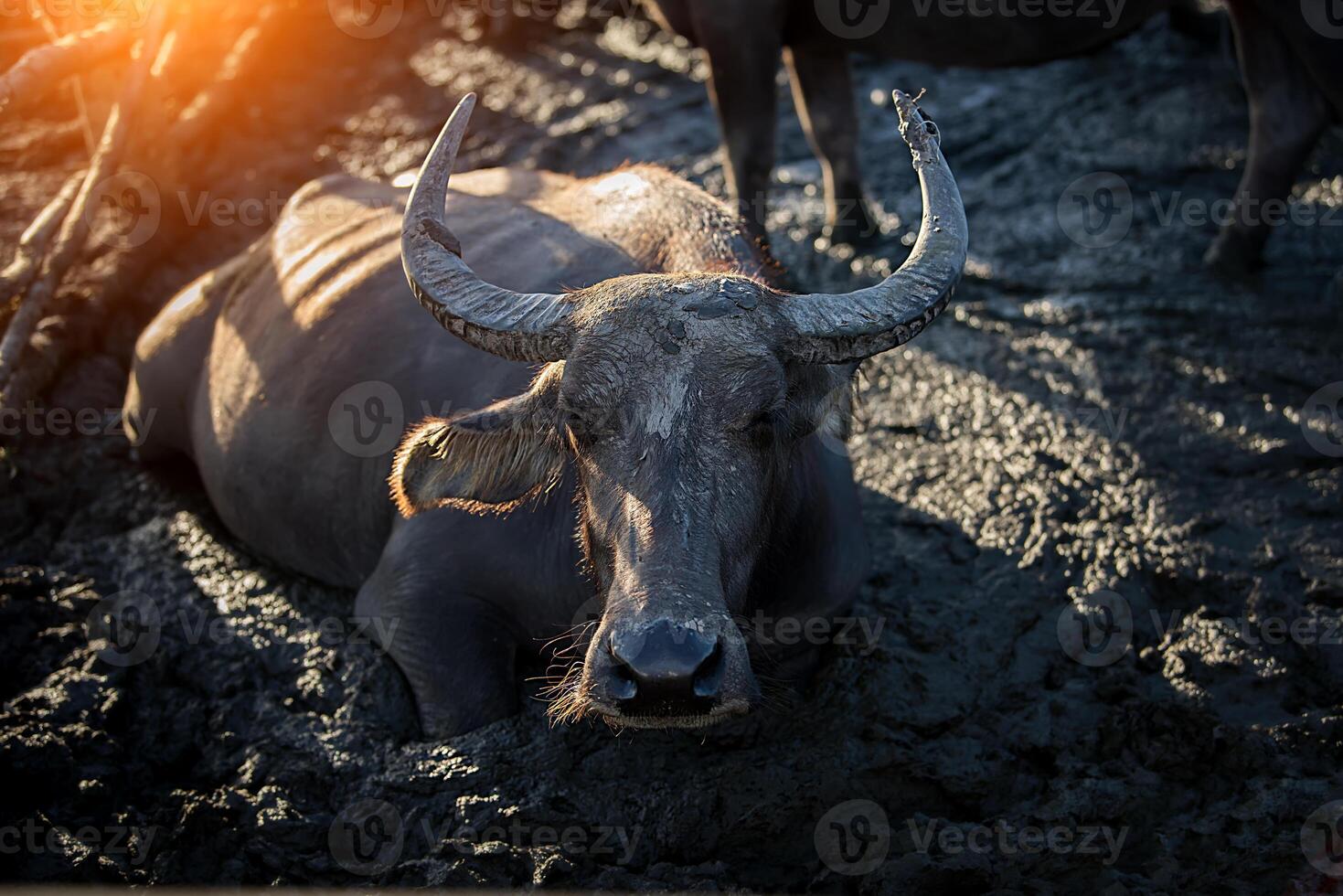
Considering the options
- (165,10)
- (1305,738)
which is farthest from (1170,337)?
(165,10)

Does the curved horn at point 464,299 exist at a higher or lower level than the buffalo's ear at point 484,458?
higher

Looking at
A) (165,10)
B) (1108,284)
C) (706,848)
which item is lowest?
(706,848)

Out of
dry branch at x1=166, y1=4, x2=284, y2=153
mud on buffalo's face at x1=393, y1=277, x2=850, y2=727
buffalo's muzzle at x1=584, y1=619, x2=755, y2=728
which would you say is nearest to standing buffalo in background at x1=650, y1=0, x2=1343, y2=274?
mud on buffalo's face at x1=393, y1=277, x2=850, y2=727

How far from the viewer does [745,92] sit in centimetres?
704

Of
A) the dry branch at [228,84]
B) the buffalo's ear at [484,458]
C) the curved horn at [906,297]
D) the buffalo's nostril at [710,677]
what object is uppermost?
the dry branch at [228,84]

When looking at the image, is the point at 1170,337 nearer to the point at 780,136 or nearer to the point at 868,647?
the point at 868,647

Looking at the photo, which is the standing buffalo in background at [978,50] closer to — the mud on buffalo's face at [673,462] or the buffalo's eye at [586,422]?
the mud on buffalo's face at [673,462]

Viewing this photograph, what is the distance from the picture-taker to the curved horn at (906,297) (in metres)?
3.68

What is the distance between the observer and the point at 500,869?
385 cm

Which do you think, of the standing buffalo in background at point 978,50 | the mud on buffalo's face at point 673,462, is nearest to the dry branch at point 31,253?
the mud on buffalo's face at point 673,462

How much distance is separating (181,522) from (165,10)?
2.80m

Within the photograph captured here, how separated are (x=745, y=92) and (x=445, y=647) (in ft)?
12.3

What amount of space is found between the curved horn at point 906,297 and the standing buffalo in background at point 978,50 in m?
2.68

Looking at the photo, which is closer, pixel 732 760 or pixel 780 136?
pixel 732 760
